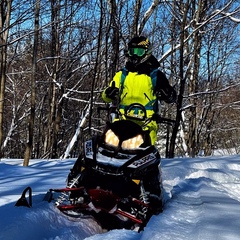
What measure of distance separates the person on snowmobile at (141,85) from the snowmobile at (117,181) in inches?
22.5

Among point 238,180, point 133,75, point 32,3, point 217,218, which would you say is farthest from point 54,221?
point 32,3

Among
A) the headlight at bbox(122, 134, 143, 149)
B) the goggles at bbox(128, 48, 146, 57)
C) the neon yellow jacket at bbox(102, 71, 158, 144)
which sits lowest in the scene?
the headlight at bbox(122, 134, 143, 149)

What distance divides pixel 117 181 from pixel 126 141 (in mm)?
392

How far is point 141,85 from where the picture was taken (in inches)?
175

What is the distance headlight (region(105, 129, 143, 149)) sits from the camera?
3783mm

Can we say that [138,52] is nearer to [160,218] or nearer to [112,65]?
[160,218]

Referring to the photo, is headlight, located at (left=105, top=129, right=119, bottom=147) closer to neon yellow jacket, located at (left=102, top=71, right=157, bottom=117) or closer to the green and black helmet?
neon yellow jacket, located at (left=102, top=71, right=157, bottom=117)

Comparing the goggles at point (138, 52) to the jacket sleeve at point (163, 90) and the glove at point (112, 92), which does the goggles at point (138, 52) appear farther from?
the glove at point (112, 92)

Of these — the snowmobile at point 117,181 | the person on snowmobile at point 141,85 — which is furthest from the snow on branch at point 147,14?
the snowmobile at point 117,181

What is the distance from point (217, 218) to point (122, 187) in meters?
1.01

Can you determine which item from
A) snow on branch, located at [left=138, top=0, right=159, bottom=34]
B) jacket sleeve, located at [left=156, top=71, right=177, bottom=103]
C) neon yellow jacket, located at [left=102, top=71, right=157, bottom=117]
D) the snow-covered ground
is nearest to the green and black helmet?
neon yellow jacket, located at [left=102, top=71, right=157, bottom=117]

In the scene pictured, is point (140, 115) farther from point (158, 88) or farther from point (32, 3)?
point (32, 3)

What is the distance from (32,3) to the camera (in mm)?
9383

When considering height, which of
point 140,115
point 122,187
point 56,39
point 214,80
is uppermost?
point 56,39
